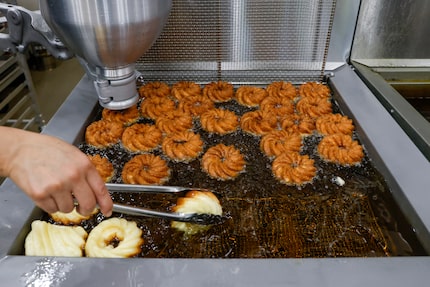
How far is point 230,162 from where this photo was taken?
60.1 inches

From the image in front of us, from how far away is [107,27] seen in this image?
1.11 metres

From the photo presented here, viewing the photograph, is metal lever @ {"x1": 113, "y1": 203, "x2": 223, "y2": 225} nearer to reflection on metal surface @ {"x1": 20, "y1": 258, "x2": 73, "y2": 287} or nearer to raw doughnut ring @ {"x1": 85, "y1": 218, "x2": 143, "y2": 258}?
raw doughnut ring @ {"x1": 85, "y1": 218, "x2": 143, "y2": 258}

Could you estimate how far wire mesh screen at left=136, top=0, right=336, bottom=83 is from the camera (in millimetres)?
1922

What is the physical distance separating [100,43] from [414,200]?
3.88 ft

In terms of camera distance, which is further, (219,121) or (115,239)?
(219,121)

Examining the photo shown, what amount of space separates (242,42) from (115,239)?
1.31 m

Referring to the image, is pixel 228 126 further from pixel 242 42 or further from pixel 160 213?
pixel 160 213

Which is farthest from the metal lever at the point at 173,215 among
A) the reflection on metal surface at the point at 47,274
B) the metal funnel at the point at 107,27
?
the metal funnel at the point at 107,27

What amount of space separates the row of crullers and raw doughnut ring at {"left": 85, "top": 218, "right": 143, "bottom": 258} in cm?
25

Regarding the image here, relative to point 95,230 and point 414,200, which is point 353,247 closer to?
point 414,200

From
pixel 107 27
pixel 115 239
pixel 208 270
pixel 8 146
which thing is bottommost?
pixel 115 239

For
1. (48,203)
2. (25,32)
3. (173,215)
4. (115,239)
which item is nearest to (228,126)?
(173,215)

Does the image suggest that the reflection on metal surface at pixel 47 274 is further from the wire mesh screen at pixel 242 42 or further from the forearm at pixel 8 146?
the wire mesh screen at pixel 242 42

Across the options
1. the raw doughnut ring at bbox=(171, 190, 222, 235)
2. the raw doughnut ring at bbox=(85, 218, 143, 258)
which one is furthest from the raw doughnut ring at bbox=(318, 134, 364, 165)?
the raw doughnut ring at bbox=(85, 218, 143, 258)
